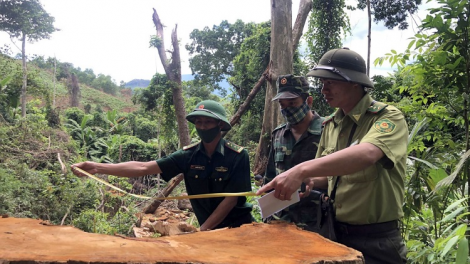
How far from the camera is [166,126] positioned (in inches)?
383

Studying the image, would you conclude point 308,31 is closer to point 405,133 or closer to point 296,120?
point 296,120

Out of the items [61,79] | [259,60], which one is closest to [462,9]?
[259,60]

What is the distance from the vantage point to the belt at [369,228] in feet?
5.77

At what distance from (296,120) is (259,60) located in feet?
24.9

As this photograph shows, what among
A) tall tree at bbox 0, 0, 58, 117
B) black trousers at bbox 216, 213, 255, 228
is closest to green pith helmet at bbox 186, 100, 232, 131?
black trousers at bbox 216, 213, 255, 228

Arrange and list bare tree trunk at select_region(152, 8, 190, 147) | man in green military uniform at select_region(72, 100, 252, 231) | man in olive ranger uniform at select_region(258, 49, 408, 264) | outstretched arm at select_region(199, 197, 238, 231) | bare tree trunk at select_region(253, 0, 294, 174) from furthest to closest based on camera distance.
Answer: bare tree trunk at select_region(152, 8, 190, 147)
bare tree trunk at select_region(253, 0, 294, 174)
man in green military uniform at select_region(72, 100, 252, 231)
outstretched arm at select_region(199, 197, 238, 231)
man in olive ranger uniform at select_region(258, 49, 408, 264)

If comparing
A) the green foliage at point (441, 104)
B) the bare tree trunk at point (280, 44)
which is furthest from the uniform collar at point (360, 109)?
the bare tree trunk at point (280, 44)

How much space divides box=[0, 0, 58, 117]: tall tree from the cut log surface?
1600 centimetres

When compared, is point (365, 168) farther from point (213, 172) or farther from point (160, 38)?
point (160, 38)

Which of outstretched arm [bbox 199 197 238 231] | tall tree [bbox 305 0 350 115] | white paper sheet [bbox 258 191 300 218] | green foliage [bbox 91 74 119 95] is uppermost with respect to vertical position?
green foliage [bbox 91 74 119 95]

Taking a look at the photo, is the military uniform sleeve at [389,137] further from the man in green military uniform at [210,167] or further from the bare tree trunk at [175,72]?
the bare tree trunk at [175,72]

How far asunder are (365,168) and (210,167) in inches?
50.3

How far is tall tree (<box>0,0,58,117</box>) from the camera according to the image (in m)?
16.7

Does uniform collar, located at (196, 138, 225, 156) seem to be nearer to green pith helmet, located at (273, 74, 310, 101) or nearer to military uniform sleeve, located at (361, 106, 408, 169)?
green pith helmet, located at (273, 74, 310, 101)
